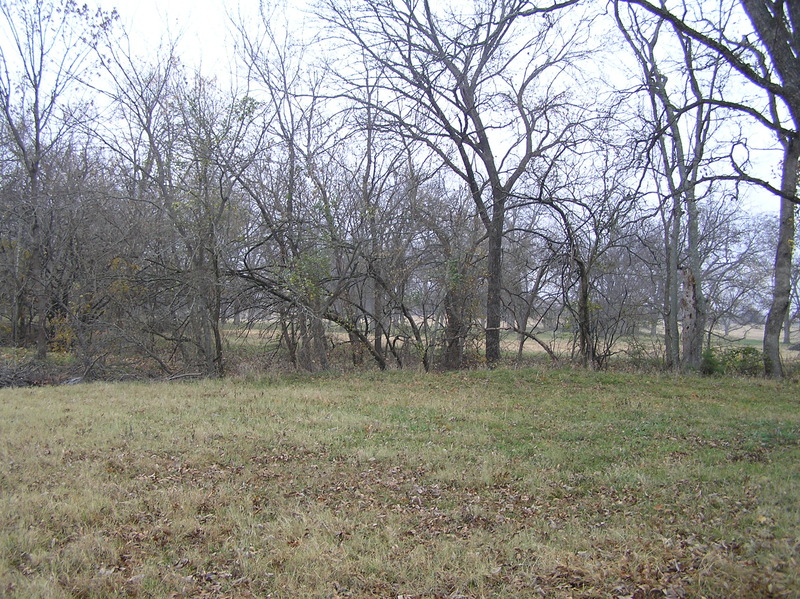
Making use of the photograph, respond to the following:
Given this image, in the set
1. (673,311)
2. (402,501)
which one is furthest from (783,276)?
(402,501)

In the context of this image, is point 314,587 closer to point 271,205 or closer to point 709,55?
point 709,55

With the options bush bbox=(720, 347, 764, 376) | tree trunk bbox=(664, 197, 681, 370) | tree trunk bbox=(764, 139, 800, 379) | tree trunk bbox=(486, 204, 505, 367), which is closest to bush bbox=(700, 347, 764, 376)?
bush bbox=(720, 347, 764, 376)

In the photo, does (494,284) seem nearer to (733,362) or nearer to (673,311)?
(673,311)

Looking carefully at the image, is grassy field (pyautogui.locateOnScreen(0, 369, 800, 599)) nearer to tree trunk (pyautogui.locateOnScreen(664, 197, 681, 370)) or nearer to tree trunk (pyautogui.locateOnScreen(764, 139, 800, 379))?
tree trunk (pyautogui.locateOnScreen(764, 139, 800, 379))

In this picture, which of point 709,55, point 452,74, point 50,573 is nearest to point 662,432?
point 709,55

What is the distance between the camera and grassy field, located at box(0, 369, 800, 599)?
14.2 ft

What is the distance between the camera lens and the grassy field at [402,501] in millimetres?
4324

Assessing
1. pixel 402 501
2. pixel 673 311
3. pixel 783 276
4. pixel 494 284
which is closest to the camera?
pixel 402 501

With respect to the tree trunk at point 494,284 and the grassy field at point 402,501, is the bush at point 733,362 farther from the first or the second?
the tree trunk at point 494,284

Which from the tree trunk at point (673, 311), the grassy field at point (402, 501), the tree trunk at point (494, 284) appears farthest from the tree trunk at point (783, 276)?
the tree trunk at point (494, 284)

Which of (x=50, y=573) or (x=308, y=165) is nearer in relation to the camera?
(x=50, y=573)

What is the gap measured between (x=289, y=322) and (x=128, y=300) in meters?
4.37

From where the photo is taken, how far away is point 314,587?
433cm

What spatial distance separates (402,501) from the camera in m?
6.03
